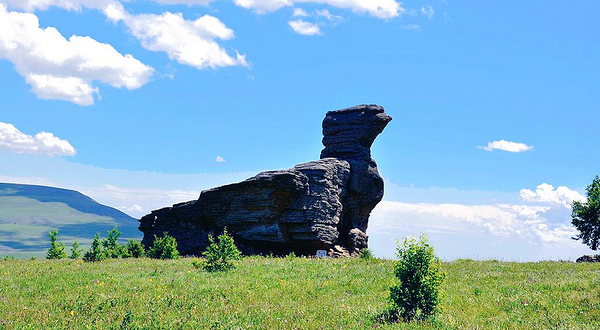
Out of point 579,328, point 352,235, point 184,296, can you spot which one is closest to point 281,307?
point 184,296

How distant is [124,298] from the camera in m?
15.2

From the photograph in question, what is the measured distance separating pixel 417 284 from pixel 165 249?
2828 centimetres

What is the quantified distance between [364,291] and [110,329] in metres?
9.92

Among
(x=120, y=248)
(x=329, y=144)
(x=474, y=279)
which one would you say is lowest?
(x=120, y=248)

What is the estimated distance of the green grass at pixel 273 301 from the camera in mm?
12336

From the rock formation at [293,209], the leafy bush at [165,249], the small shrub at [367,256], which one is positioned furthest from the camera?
the rock formation at [293,209]

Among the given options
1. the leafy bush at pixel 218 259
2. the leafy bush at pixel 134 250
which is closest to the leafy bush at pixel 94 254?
the leafy bush at pixel 134 250

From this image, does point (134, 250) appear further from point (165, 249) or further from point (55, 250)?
point (165, 249)

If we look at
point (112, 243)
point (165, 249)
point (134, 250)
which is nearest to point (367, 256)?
point (165, 249)

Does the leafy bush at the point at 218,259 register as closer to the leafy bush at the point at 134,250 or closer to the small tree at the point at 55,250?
the leafy bush at the point at 134,250

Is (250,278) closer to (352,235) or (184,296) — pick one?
(184,296)

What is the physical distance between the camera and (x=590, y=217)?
53.2 meters

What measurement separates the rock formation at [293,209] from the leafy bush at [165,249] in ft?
19.0

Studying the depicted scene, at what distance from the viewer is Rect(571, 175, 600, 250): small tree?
5269cm
